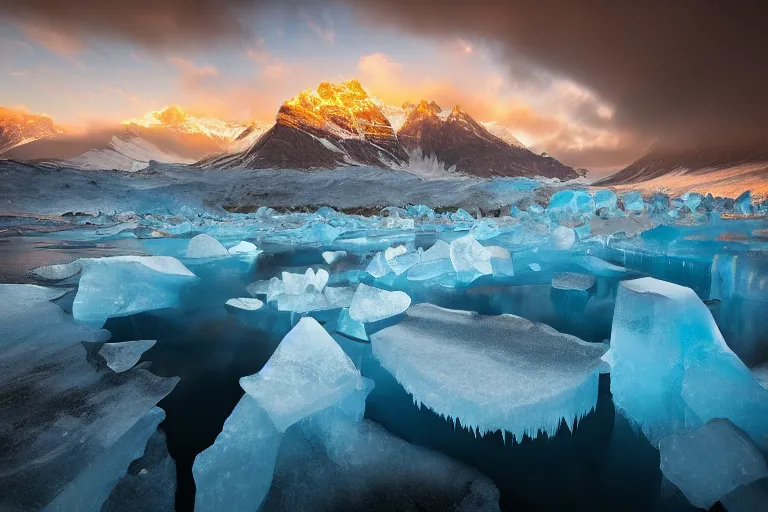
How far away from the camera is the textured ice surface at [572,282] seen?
326 centimetres

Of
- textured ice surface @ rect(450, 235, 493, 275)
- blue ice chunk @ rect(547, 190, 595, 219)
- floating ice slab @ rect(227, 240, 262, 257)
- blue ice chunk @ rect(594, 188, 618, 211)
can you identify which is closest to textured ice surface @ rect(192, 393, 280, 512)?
textured ice surface @ rect(450, 235, 493, 275)

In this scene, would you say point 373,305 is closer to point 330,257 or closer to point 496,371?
point 496,371

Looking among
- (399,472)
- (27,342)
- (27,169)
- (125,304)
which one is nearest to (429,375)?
(399,472)

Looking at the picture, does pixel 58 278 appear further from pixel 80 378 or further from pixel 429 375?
pixel 429 375

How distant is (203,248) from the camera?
548 cm

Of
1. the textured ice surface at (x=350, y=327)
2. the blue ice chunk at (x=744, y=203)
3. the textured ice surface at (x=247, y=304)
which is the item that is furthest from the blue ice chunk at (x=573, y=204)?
the textured ice surface at (x=247, y=304)

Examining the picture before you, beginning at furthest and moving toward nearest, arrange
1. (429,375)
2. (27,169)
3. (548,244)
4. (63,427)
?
(27,169) → (548,244) → (429,375) → (63,427)

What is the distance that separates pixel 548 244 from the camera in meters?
6.13

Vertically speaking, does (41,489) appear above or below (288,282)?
below

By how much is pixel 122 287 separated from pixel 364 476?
2613mm

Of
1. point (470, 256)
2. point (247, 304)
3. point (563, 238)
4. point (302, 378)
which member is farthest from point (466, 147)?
point (302, 378)

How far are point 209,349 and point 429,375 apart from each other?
1.36 meters

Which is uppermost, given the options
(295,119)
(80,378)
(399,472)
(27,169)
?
(295,119)

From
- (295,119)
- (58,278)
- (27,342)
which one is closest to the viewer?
(27,342)
